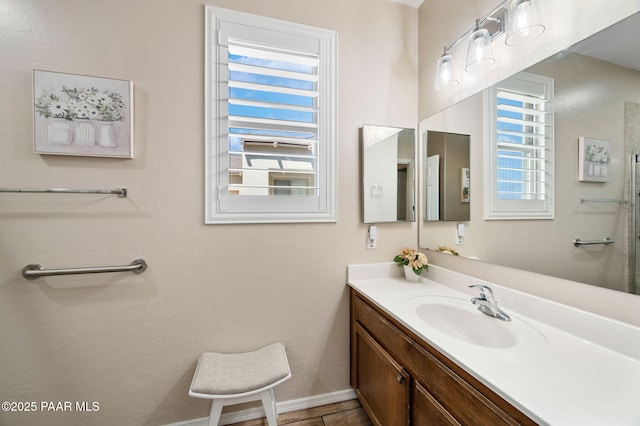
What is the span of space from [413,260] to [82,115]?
1977 mm

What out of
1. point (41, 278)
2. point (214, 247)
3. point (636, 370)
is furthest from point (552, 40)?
point (41, 278)

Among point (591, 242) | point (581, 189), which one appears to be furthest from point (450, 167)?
point (591, 242)

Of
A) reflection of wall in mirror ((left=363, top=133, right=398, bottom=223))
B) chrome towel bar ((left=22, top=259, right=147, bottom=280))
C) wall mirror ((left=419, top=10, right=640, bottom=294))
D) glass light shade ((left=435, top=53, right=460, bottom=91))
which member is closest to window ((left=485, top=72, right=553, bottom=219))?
wall mirror ((left=419, top=10, right=640, bottom=294))

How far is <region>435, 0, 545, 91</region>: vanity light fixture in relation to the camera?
3.54 feet

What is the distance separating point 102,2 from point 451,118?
1980mm

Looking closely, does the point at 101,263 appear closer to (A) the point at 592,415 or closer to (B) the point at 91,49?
(B) the point at 91,49

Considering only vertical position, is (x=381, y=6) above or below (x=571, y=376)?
above

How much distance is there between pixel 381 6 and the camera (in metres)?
1.72

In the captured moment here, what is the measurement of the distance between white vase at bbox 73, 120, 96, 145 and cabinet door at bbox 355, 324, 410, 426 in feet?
5.76

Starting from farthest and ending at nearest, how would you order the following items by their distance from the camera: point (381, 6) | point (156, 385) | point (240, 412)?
point (381, 6), point (240, 412), point (156, 385)

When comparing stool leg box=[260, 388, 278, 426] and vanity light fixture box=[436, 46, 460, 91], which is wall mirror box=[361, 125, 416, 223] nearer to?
vanity light fixture box=[436, 46, 460, 91]

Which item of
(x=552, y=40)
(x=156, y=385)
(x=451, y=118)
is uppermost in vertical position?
Answer: (x=552, y=40)

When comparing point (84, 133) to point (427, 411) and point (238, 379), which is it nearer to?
point (238, 379)

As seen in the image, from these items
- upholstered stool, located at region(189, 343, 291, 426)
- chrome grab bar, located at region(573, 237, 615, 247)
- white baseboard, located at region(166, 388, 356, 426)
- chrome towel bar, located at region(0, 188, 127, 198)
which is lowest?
white baseboard, located at region(166, 388, 356, 426)
